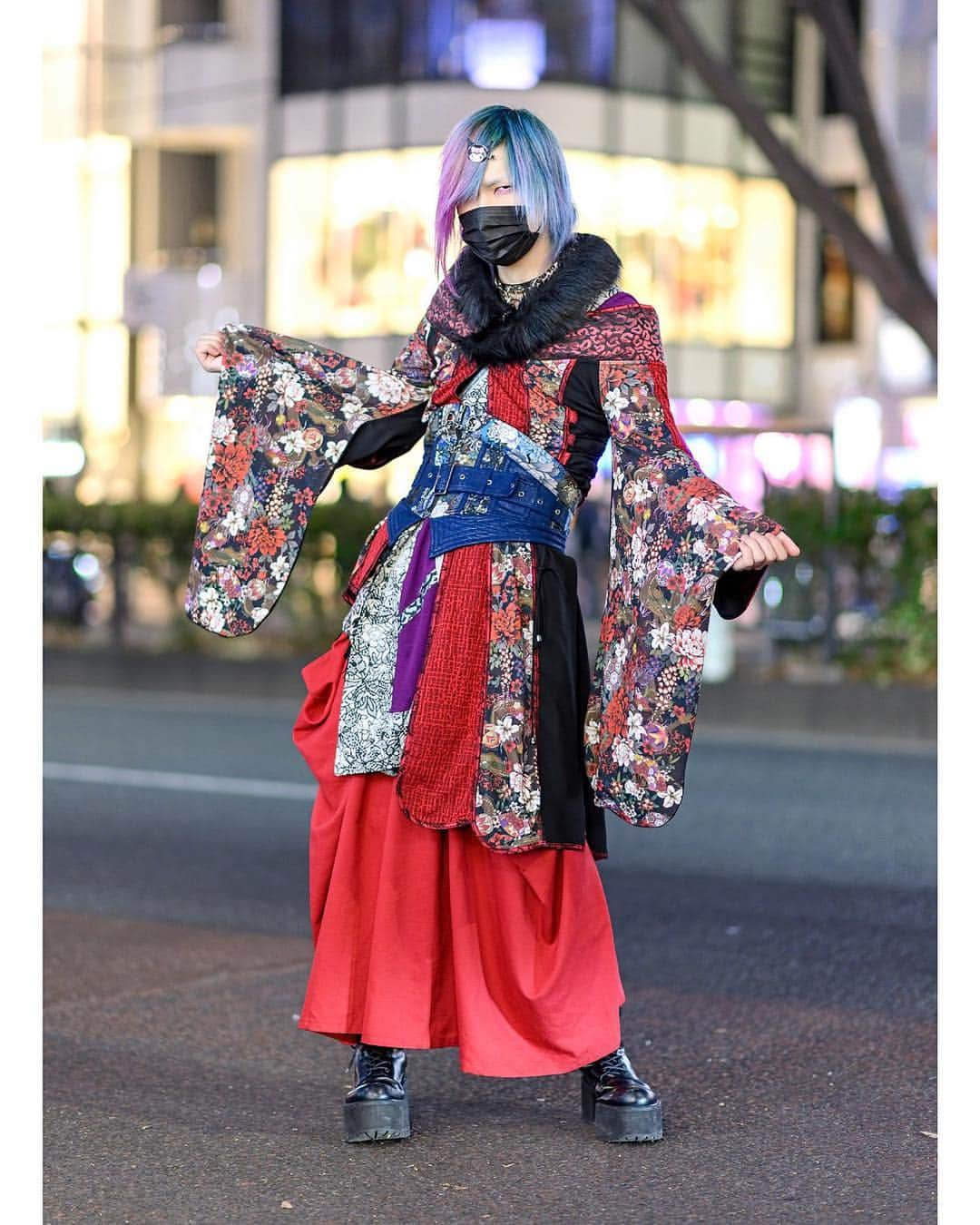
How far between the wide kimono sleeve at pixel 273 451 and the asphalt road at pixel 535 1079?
1085mm

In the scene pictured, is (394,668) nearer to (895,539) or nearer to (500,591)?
(500,591)

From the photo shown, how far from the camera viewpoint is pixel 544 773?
3.88 metres

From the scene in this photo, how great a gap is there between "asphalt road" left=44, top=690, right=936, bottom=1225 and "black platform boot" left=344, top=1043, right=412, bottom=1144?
0.04 meters

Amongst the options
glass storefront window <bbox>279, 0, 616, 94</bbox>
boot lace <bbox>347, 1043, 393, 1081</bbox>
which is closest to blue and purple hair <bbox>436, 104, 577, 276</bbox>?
boot lace <bbox>347, 1043, 393, 1081</bbox>

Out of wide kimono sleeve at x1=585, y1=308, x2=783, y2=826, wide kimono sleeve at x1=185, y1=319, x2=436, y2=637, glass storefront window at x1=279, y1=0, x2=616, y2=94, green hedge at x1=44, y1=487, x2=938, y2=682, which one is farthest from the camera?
glass storefront window at x1=279, y1=0, x2=616, y2=94

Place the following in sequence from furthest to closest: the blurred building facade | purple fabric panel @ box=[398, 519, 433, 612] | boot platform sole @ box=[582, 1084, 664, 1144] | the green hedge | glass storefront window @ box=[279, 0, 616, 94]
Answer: the blurred building facade, glass storefront window @ box=[279, 0, 616, 94], the green hedge, purple fabric panel @ box=[398, 519, 433, 612], boot platform sole @ box=[582, 1084, 664, 1144]

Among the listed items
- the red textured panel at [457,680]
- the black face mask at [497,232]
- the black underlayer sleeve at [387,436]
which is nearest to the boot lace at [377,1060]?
the red textured panel at [457,680]

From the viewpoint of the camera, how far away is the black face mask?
3.84 meters

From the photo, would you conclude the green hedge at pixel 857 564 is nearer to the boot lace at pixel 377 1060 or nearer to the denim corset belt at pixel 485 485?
the denim corset belt at pixel 485 485

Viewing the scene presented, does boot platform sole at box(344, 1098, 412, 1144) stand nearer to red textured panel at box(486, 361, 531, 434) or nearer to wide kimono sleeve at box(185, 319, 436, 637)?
wide kimono sleeve at box(185, 319, 436, 637)

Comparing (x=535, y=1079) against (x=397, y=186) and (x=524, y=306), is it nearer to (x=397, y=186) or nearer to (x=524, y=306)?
(x=524, y=306)

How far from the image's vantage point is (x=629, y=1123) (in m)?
3.83
